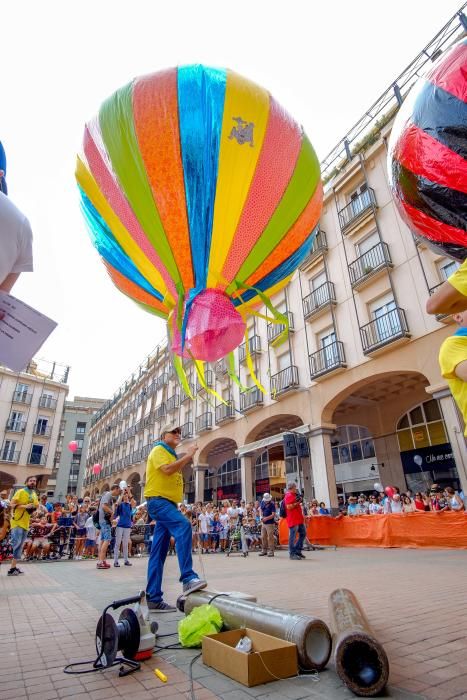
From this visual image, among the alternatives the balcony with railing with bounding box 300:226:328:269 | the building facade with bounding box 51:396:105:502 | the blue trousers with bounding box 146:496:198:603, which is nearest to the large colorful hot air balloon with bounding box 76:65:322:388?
the blue trousers with bounding box 146:496:198:603

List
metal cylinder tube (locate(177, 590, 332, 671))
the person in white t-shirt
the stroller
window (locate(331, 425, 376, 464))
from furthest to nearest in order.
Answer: window (locate(331, 425, 376, 464))
the stroller
metal cylinder tube (locate(177, 590, 332, 671))
the person in white t-shirt

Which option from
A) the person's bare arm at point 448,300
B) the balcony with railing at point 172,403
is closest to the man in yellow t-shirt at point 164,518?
the person's bare arm at point 448,300

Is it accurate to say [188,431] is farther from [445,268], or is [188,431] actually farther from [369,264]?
[445,268]

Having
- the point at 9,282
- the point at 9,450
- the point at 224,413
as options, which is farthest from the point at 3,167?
the point at 9,450

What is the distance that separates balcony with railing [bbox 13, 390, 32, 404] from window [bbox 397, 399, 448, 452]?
32.7 m

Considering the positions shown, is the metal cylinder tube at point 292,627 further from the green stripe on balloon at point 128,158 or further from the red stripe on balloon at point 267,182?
the green stripe on balloon at point 128,158

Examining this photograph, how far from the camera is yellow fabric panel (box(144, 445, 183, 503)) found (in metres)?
4.19

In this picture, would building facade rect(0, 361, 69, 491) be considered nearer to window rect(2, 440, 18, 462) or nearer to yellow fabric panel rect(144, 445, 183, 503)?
window rect(2, 440, 18, 462)

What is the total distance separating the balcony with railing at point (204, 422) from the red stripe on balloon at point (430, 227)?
21508 millimetres

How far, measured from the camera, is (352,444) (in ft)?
63.0

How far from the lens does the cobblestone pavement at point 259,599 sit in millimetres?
2104

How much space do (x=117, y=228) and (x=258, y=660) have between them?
4.07 metres

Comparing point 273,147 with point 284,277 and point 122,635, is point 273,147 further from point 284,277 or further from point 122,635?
point 122,635

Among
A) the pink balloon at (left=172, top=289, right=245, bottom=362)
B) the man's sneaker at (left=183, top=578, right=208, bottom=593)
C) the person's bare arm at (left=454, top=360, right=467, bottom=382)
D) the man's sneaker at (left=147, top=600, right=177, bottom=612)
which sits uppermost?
the pink balloon at (left=172, top=289, right=245, bottom=362)
